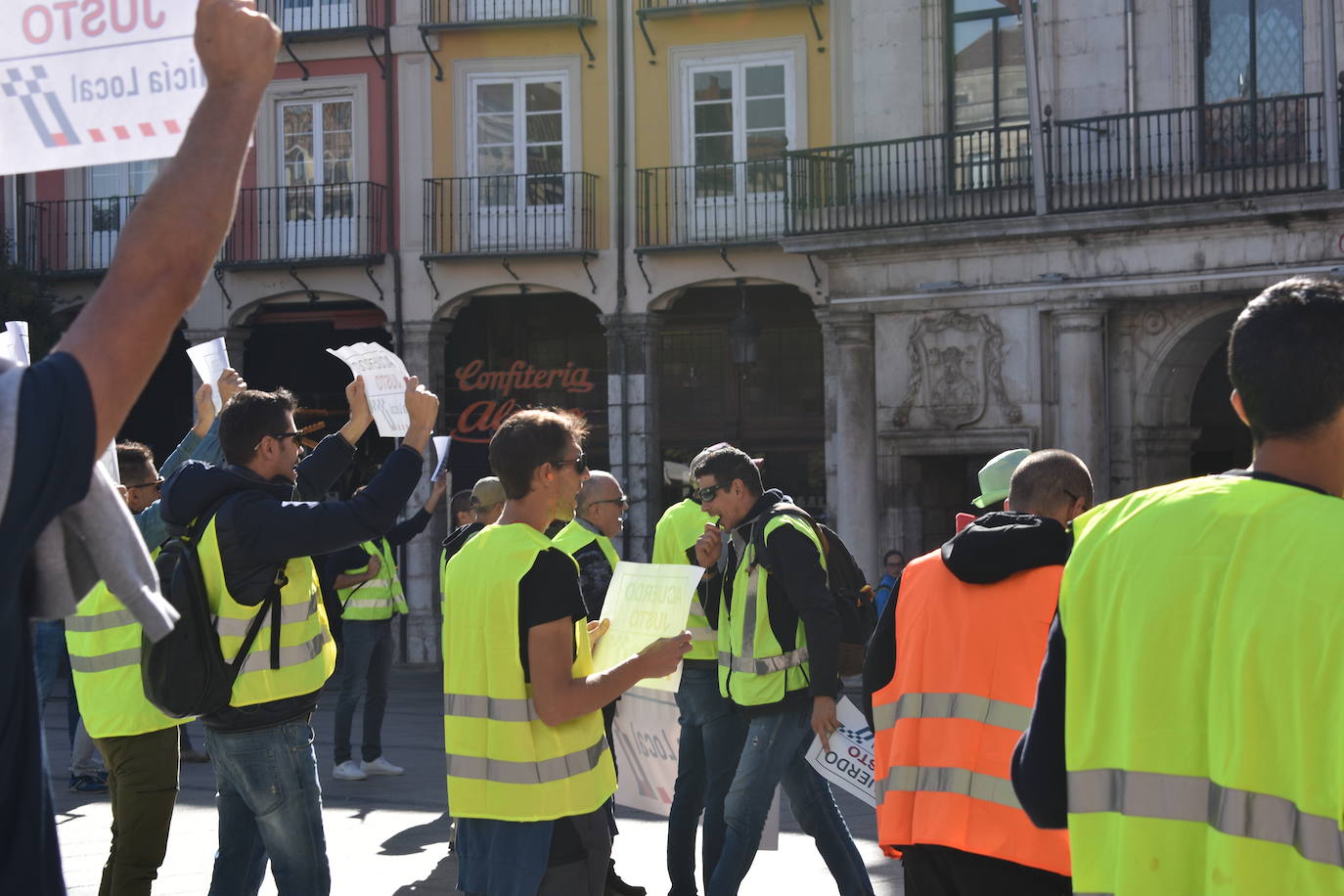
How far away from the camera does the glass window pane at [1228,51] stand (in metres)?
19.2

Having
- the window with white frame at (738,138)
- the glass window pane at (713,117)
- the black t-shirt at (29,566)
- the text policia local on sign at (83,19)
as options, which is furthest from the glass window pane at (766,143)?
the black t-shirt at (29,566)

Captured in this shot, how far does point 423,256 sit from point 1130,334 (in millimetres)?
9514

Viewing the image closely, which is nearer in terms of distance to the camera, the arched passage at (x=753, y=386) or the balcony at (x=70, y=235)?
the arched passage at (x=753, y=386)

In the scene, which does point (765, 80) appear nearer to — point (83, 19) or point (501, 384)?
point (501, 384)

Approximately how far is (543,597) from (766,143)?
18719mm

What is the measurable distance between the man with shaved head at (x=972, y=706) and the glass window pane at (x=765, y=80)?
18867 millimetres

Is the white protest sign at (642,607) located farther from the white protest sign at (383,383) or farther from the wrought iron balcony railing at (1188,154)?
the wrought iron balcony railing at (1188,154)

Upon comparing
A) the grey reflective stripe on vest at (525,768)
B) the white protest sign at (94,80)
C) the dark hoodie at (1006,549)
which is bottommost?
the grey reflective stripe on vest at (525,768)

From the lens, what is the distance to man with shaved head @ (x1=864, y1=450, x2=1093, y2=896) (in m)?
4.48

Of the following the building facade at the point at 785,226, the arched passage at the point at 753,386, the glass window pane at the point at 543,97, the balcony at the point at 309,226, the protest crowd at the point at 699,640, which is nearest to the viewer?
the protest crowd at the point at 699,640

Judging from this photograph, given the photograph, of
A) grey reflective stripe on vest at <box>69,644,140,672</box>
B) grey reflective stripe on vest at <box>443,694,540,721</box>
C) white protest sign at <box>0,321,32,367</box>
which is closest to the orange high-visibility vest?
grey reflective stripe on vest at <box>443,694,540,721</box>

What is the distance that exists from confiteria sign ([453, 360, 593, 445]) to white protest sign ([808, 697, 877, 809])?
17.8m

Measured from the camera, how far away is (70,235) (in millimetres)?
25406

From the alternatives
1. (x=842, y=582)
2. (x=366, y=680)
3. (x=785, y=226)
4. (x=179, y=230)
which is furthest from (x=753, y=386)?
(x=179, y=230)
